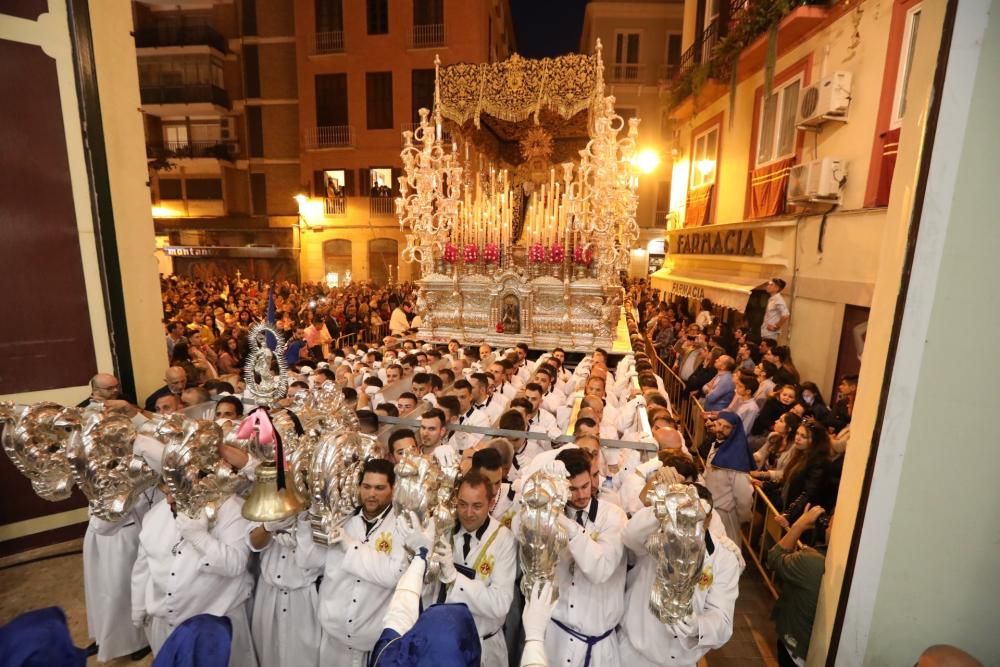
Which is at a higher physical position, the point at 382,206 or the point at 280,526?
the point at 382,206

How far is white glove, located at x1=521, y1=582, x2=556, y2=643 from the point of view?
223 centimetres

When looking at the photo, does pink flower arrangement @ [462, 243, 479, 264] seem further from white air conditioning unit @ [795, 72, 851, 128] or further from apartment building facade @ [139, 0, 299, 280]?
apartment building facade @ [139, 0, 299, 280]

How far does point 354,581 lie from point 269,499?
0.87m

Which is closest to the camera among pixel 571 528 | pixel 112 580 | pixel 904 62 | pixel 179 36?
pixel 571 528

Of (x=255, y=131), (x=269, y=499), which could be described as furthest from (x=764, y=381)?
(x=255, y=131)

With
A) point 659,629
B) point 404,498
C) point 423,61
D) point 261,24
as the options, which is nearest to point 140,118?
point 404,498

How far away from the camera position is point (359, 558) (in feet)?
8.91

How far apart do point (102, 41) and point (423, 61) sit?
1726cm

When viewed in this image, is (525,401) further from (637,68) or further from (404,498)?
(637,68)

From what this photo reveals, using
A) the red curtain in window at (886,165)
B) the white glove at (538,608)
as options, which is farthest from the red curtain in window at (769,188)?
the white glove at (538,608)

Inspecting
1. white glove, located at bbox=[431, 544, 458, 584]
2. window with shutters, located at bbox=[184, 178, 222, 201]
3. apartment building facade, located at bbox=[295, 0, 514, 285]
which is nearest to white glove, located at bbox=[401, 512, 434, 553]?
white glove, located at bbox=[431, 544, 458, 584]

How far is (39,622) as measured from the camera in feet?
6.32

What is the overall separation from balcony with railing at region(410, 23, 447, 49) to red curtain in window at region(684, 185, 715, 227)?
12330 mm

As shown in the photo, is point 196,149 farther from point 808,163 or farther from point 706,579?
point 706,579
